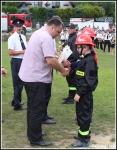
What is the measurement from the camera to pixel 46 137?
5391 mm

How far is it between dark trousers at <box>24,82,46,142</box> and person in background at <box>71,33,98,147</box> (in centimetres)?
56

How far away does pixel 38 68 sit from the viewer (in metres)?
4.84

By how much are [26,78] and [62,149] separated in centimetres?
126

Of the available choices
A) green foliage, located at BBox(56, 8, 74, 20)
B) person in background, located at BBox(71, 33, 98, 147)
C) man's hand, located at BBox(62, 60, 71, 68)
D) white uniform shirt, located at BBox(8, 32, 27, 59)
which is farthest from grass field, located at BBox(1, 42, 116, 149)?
green foliage, located at BBox(56, 8, 74, 20)

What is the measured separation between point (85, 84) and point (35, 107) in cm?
88

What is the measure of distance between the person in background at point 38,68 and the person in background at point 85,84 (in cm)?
31

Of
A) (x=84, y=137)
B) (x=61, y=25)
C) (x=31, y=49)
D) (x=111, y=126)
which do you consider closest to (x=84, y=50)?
(x=61, y=25)

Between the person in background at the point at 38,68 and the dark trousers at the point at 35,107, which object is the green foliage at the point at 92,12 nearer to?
the person in background at the point at 38,68

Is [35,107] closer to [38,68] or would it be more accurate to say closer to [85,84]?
[38,68]

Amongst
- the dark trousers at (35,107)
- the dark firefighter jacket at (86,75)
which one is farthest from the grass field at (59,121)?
the dark firefighter jacket at (86,75)

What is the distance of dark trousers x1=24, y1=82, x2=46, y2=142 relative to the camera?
488 centimetres

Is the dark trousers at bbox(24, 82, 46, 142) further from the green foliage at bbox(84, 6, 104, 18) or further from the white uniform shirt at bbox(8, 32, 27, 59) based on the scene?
the green foliage at bbox(84, 6, 104, 18)

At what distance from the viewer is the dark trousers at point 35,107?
488 centimetres

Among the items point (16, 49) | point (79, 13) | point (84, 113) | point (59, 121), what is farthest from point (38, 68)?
point (79, 13)
